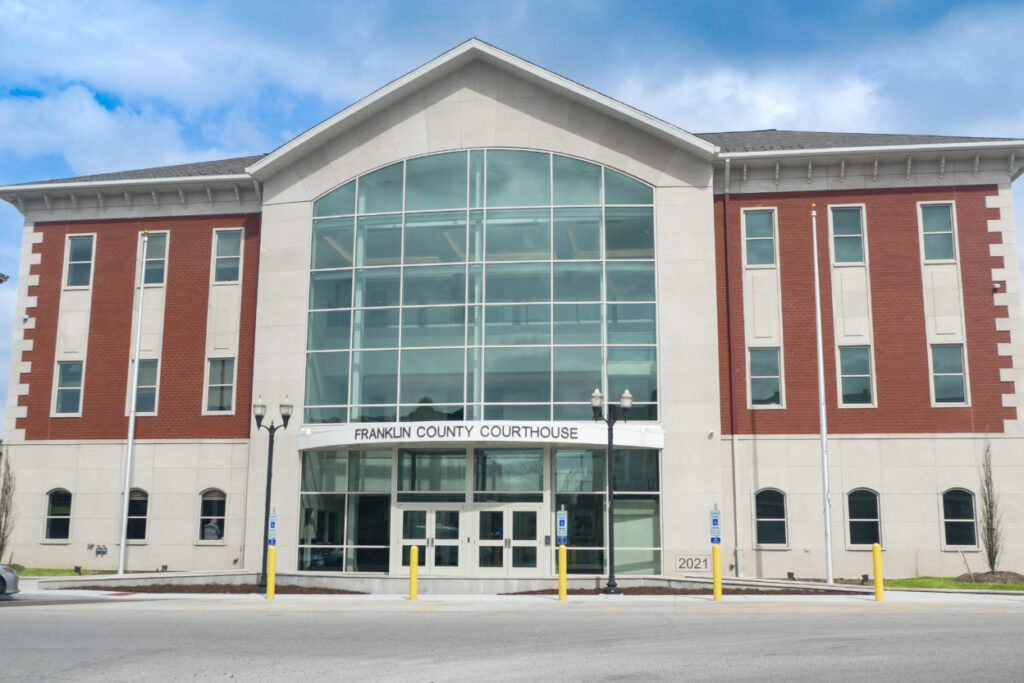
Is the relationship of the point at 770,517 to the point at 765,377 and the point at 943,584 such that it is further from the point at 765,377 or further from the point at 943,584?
the point at 943,584

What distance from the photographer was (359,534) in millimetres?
29359

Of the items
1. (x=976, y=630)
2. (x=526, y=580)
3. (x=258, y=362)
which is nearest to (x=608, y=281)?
(x=526, y=580)

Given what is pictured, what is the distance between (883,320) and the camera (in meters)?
29.2

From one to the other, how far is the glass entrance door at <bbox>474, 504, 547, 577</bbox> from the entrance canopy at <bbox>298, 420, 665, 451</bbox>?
2396mm

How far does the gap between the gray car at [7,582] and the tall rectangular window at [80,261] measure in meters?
13.3

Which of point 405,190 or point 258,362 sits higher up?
point 405,190

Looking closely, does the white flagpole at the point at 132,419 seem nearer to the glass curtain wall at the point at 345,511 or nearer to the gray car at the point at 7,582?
the glass curtain wall at the point at 345,511

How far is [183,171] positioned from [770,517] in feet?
74.7

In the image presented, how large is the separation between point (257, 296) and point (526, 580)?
13.0m

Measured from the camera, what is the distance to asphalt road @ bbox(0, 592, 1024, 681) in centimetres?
1113

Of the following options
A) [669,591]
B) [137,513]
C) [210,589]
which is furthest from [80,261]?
[669,591]

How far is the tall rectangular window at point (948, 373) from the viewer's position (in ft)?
93.9

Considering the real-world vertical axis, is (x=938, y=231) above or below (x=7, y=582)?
above

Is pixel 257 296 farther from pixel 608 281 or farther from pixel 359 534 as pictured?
pixel 608 281
